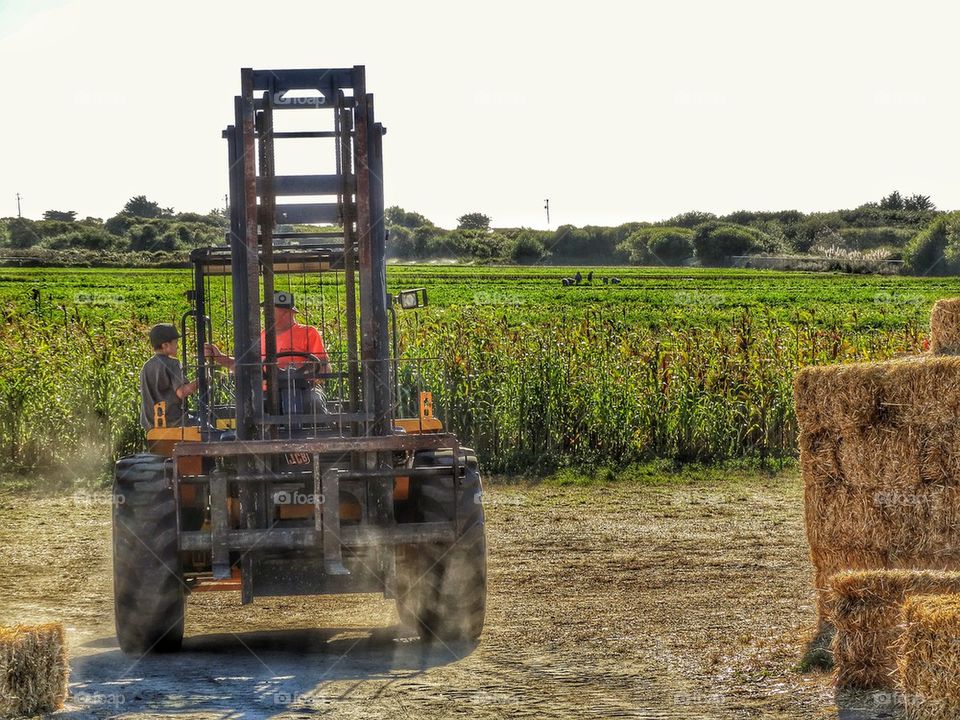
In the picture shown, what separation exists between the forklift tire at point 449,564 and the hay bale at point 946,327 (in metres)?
3.03

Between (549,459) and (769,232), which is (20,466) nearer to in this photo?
(549,459)

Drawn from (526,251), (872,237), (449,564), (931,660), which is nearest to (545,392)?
(449,564)

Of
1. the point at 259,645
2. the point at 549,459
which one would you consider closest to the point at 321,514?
the point at 259,645

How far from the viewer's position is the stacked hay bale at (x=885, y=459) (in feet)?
26.8

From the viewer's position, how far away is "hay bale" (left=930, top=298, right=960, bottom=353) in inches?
334

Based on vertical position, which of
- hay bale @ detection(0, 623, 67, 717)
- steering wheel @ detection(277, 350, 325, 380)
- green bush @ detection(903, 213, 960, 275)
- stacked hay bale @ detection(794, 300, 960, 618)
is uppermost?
green bush @ detection(903, 213, 960, 275)

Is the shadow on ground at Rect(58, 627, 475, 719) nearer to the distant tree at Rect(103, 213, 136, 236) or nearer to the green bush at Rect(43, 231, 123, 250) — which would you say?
the green bush at Rect(43, 231, 123, 250)

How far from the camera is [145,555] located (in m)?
7.98

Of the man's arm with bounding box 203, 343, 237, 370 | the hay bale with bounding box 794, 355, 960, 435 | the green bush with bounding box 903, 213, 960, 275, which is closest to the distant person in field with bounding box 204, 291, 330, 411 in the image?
the man's arm with bounding box 203, 343, 237, 370

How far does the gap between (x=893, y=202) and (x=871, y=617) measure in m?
98.2

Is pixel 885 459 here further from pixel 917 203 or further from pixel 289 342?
A: pixel 917 203

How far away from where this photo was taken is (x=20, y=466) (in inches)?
644

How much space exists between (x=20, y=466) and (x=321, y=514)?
9783mm

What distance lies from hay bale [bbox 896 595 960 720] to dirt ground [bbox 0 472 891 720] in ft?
2.51
